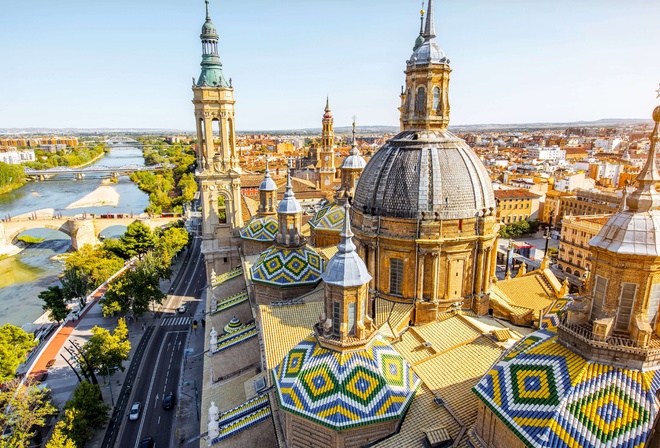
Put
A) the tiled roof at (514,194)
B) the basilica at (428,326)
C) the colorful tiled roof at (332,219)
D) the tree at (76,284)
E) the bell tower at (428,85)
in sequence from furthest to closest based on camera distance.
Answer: the tiled roof at (514,194), the tree at (76,284), the colorful tiled roof at (332,219), the bell tower at (428,85), the basilica at (428,326)

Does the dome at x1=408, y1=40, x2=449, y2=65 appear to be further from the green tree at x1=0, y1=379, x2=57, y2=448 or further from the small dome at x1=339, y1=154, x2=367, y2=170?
the green tree at x1=0, y1=379, x2=57, y2=448

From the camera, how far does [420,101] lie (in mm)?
21000

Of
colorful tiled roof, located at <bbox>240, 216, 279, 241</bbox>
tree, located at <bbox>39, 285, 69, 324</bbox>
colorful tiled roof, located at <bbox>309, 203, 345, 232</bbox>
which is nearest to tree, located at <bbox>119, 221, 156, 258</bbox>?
tree, located at <bbox>39, 285, 69, 324</bbox>

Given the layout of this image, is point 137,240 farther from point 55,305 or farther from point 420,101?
point 420,101

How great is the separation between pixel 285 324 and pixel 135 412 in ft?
42.7

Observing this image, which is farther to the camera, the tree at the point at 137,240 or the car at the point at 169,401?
the tree at the point at 137,240

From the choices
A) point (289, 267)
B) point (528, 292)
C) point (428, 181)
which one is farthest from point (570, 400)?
point (289, 267)

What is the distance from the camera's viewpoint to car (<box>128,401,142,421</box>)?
25641mm

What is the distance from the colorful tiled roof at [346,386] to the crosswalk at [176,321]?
26250 mm

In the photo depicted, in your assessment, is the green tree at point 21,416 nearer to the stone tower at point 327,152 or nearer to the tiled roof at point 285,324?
the tiled roof at point 285,324

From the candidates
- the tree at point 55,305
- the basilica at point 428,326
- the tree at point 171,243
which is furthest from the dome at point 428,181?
the tree at point 171,243

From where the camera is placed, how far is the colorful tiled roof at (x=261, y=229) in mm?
33656

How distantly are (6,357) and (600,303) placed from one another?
31.2m

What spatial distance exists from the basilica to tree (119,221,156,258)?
24.9 meters
